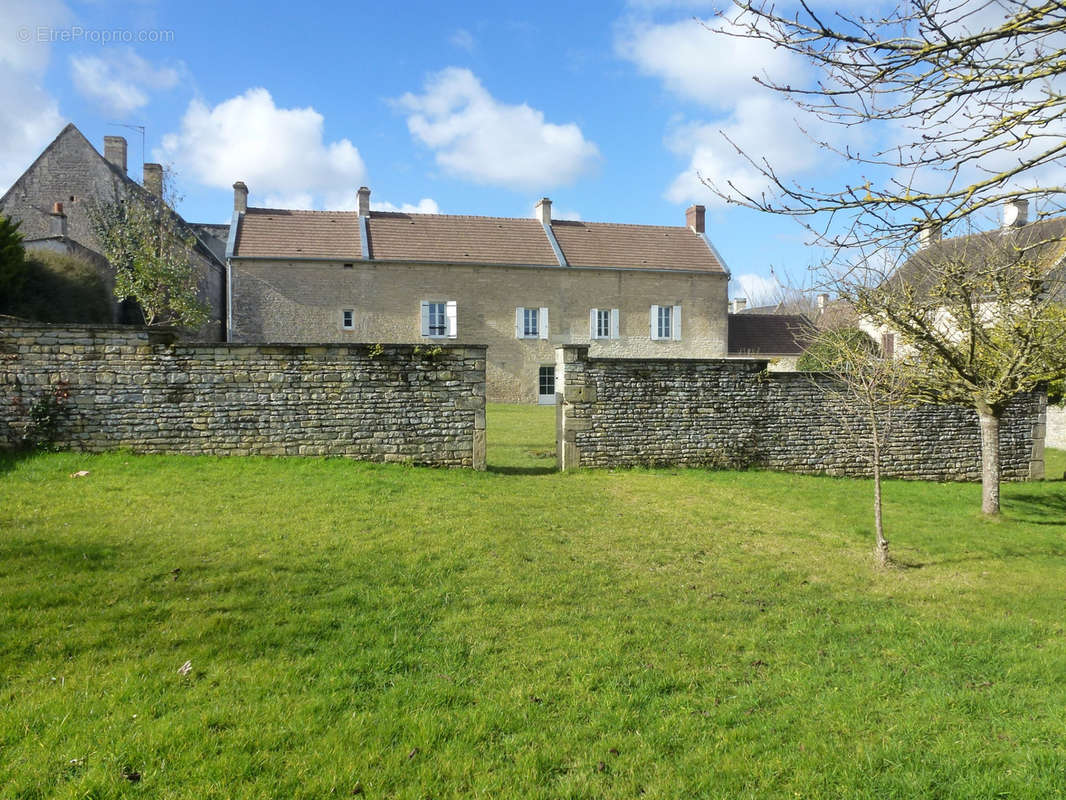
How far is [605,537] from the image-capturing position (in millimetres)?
7578

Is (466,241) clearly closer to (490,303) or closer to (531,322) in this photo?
(490,303)

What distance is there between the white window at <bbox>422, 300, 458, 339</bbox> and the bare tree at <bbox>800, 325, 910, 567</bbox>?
1391cm

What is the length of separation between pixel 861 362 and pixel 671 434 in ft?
15.6

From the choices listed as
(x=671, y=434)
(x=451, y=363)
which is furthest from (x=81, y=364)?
(x=671, y=434)

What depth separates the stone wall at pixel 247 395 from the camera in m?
9.80

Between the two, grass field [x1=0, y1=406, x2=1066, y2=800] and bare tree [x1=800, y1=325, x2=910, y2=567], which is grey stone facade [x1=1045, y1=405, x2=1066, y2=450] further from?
grass field [x1=0, y1=406, x2=1066, y2=800]

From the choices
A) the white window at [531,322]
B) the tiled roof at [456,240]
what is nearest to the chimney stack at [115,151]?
the tiled roof at [456,240]

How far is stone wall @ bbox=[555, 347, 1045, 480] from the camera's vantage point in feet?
38.8

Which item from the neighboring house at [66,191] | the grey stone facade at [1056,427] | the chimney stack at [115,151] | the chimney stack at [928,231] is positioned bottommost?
the grey stone facade at [1056,427]

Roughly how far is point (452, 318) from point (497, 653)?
20320 millimetres

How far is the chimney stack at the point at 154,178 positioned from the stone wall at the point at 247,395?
18.5 metres

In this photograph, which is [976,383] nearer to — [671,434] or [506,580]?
[671,434]

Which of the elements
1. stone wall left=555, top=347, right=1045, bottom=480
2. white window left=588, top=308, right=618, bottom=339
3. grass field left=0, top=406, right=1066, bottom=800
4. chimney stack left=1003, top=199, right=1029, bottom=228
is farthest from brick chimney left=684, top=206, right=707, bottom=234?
grass field left=0, top=406, right=1066, bottom=800

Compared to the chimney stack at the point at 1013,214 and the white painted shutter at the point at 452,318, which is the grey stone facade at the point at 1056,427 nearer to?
the chimney stack at the point at 1013,214
